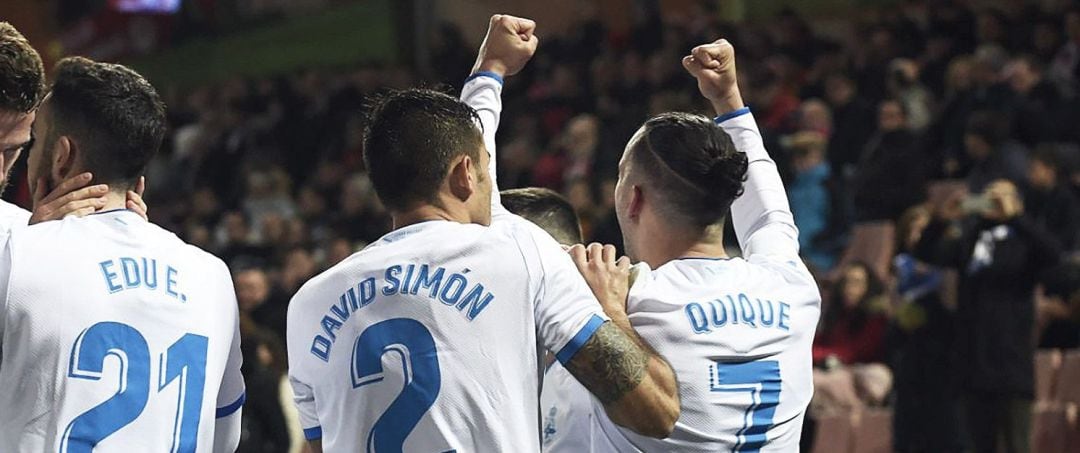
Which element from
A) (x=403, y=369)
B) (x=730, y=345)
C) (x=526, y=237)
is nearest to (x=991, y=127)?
(x=730, y=345)

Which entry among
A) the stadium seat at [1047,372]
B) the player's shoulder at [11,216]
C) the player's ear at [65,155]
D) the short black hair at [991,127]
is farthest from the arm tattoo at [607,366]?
the short black hair at [991,127]

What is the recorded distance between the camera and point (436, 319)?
10.9ft

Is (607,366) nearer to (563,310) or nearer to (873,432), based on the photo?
(563,310)

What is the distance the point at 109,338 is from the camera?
10.9ft

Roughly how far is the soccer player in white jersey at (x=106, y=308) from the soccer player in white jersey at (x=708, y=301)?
962 mm

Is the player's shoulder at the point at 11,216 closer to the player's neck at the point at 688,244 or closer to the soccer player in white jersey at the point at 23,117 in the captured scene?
the soccer player in white jersey at the point at 23,117

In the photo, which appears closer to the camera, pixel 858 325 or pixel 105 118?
pixel 105 118

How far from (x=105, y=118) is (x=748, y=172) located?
1600 mm

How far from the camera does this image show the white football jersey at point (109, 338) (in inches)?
128

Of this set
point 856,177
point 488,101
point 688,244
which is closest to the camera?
Result: point 688,244

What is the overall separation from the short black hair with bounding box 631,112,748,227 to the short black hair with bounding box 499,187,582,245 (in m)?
0.88

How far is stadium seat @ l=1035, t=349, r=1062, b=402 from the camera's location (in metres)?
10.5

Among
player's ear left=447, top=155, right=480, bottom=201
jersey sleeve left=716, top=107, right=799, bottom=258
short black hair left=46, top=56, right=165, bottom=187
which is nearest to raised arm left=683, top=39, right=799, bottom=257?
jersey sleeve left=716, top=107, right=799, bottom=258

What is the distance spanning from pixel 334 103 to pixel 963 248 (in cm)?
1092
